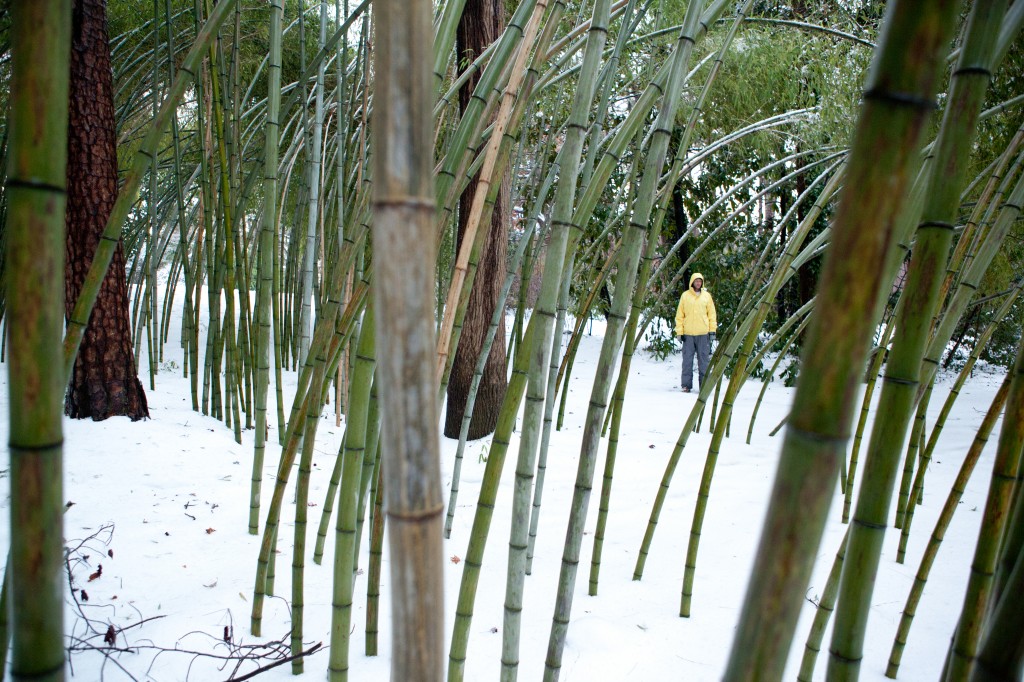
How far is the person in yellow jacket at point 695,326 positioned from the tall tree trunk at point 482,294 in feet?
5.25

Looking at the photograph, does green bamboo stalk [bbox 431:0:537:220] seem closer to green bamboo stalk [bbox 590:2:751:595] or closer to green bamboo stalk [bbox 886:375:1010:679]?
green bamboo stalk [bbox 590:2:751:595]

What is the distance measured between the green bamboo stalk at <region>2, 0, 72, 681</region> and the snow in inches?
34.3

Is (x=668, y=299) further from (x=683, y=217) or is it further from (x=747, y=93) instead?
(x=747, y=93)

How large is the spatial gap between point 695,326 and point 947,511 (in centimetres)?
323

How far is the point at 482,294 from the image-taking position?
278cm

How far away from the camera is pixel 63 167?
1.02 ft

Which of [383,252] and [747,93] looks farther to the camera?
[747,93]

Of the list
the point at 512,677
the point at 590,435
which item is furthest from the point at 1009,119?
the point at 512,677

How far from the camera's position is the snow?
119 cm

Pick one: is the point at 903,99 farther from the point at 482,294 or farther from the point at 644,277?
the point at 482,294

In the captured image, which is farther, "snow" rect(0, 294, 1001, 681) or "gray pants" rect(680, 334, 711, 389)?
"gray pants" rect(680, 334, 711, 389)

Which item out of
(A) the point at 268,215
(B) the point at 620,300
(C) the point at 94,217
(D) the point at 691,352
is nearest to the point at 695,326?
(D) the point at 691,352

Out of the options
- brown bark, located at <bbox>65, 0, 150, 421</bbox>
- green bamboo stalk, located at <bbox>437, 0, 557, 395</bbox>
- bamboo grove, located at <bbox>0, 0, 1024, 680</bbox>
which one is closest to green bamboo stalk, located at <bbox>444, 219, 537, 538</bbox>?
bamboo grove, located at <bbox>0, 0, 1024, 680</bbox>

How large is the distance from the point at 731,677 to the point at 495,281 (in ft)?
8.41
